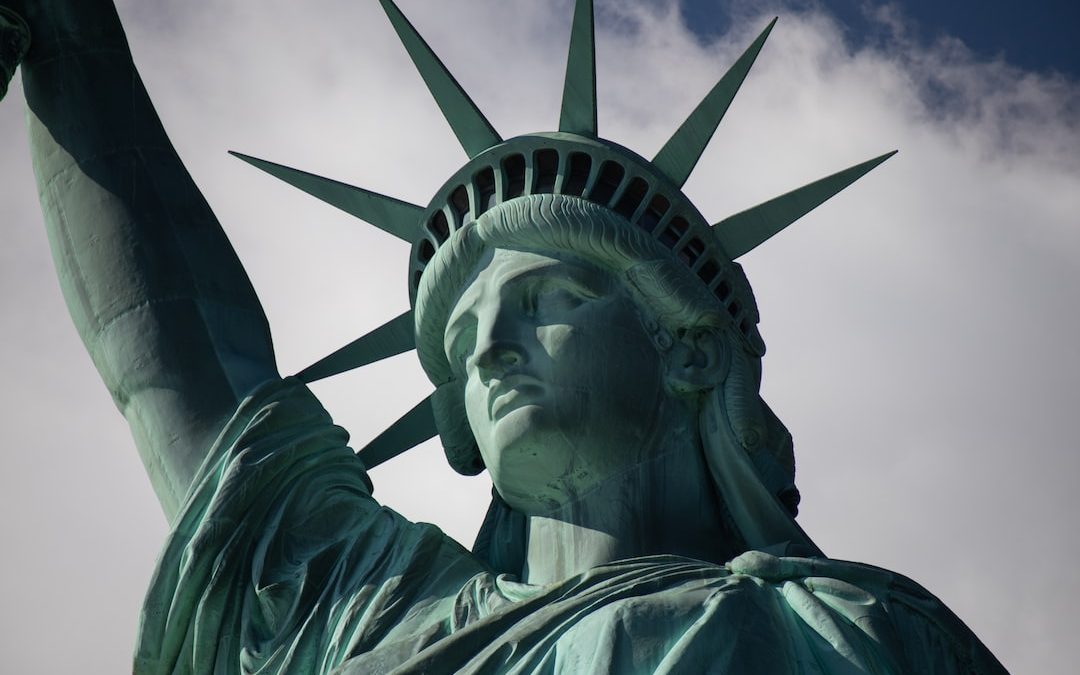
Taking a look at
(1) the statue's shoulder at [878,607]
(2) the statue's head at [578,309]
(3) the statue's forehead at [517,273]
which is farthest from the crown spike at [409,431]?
(1) the statue's shoulder at [878,607]

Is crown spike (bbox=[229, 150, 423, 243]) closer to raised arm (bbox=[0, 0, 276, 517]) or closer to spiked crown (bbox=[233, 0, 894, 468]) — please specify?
spiked crown (bbox=[233, 0, 894, 468])

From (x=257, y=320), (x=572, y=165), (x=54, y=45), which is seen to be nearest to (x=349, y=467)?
(x=257, y=320)

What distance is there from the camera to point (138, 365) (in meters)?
12.5

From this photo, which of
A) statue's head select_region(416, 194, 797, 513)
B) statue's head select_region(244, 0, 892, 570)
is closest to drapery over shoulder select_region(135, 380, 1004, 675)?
statue's head select_region(244, 0, 892, 570)

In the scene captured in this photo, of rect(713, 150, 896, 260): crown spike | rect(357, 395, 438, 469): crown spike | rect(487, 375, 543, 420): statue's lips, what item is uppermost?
rect(713, 150, 896, 260): crown spike

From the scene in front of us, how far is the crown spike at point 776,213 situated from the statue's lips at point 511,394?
156 cm

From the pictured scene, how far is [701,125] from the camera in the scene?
41.2 feet

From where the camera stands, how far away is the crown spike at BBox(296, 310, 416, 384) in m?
12.8

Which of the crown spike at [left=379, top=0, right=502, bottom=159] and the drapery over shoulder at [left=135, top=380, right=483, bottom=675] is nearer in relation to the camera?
the drapery over shoulder at [left=135, top=380, right=483, bottom=675]

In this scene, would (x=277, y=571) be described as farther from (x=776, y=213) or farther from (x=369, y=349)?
(x=776, y=213)

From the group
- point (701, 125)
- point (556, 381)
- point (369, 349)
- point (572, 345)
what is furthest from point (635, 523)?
point (701, 125)

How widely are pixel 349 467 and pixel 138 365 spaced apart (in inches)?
47.7

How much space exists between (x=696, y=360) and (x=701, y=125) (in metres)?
1.29

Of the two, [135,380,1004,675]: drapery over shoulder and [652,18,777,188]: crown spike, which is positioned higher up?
[652,18,777,188]: crown spike
